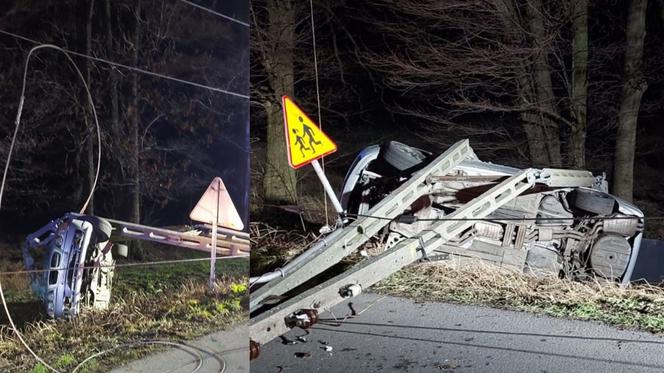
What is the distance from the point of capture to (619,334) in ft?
15.5

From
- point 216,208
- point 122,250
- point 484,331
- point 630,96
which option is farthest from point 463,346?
point 630,96

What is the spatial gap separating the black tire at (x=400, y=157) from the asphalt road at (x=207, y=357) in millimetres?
4761

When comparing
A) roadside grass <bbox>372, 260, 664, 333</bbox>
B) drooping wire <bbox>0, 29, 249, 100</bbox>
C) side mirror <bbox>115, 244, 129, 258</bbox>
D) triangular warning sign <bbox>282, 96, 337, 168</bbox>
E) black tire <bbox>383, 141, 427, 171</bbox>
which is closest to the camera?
drooping wire <bbox>0, 29, 249, 100</bbox>

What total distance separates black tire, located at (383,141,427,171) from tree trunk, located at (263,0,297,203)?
432cm

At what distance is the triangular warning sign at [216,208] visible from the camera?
7.91 feet

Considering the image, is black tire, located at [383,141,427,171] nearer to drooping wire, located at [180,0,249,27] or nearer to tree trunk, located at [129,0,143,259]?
drooping wire, located at [180,0,249,27]

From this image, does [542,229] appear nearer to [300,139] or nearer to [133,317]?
[300,139]

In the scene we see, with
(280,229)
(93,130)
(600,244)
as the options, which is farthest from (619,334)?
(280,229)

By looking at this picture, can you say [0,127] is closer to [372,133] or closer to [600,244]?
[600,244]

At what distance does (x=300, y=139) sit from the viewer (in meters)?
5.70

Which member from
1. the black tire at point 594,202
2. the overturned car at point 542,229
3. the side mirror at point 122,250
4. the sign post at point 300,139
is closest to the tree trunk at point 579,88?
the overturned car at point 542,229

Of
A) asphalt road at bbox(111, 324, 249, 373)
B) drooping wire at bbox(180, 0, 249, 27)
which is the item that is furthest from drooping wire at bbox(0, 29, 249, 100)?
asphalt road at bbox(111, 324, 249, 373)

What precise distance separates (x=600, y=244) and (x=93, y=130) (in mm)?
5793

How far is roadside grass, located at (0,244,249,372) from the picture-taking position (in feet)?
6.34
